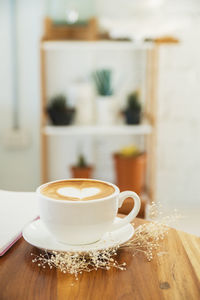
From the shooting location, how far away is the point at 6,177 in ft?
8.20

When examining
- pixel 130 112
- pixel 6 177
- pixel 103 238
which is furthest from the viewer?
pixel 6 177

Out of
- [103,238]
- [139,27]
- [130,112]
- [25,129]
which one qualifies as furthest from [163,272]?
[25,129]

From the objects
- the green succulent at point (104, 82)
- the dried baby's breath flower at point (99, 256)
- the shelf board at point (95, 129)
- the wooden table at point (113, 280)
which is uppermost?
the green succulent at point (104, 82)

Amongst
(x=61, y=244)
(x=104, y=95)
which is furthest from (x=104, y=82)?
(x=61, y=244)

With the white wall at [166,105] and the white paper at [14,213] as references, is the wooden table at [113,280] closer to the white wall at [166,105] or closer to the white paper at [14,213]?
the white paper at [14,213]

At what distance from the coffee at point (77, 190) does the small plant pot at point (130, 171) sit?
4.69 ft

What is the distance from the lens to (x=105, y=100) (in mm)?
2178

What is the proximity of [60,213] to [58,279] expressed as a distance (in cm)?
10

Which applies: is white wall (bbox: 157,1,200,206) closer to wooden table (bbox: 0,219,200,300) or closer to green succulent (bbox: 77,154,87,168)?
green succulent (bbox: 77,154,87,168)

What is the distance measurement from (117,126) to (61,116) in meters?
0.29

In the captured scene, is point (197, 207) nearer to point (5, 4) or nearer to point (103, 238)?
point (5, 4)

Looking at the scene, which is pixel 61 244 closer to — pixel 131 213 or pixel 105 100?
pixel 131 213

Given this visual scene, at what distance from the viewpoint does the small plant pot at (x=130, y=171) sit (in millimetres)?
2229

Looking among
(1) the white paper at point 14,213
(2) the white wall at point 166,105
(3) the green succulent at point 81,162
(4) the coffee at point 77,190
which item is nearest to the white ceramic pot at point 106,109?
(3) the green succulent at point 81,162
